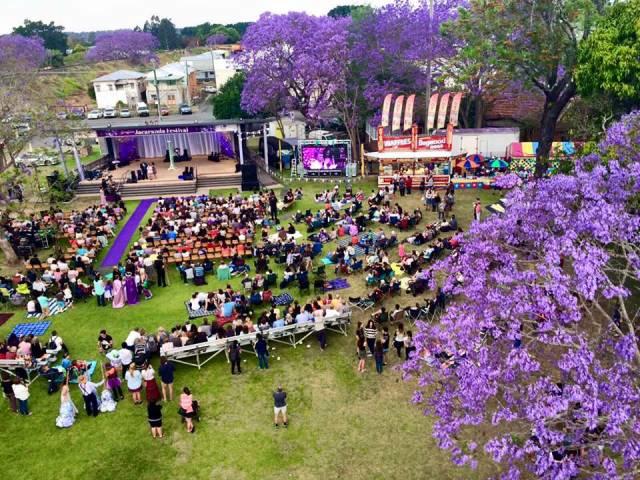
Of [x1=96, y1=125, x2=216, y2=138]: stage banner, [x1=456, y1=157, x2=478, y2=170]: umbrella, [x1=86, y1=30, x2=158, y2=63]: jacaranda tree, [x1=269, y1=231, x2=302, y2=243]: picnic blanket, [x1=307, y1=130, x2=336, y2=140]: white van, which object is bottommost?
[x1=269, y1=231, x2=302, y2=243]: picnic blanket

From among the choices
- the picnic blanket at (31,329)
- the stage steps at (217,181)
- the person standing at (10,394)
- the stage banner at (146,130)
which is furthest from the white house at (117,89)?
the person standing at (10,394)

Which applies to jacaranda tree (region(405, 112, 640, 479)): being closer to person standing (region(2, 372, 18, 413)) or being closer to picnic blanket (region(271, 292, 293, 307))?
picnic blanket (region(271, 292, 293, 307))

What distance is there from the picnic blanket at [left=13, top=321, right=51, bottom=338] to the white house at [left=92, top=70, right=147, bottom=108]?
59851 mm

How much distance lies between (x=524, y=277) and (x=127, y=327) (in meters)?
13.8

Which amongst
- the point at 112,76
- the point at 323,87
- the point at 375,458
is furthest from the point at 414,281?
the point at 112,76

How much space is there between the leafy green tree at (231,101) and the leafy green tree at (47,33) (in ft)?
197

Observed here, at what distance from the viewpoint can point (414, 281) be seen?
19.2 meters

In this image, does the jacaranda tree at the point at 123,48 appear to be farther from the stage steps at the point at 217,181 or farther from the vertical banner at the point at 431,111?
the vertical banner at the point at 431,111

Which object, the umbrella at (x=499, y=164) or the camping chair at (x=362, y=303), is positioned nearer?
the camping chair at (x=362, y=303)

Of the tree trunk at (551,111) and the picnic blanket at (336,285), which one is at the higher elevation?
the tree trunk at (551,111)

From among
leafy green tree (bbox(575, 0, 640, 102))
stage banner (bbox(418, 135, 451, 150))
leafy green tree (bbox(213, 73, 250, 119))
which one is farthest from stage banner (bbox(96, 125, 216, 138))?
leafy green tree (bbox(575, 0, 640, 102))

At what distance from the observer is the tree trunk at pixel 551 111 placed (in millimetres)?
24141

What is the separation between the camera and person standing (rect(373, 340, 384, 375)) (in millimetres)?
14867

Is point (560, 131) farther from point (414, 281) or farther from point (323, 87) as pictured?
point (414, 281)
